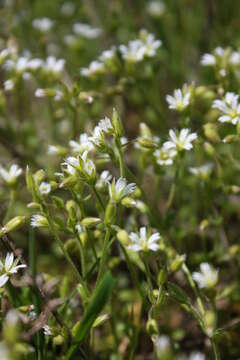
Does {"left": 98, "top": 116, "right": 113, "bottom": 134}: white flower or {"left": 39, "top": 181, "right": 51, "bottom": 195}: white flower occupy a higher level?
{"left": 98, "top": 116, "right": 113, "bottom": 134}: white flower

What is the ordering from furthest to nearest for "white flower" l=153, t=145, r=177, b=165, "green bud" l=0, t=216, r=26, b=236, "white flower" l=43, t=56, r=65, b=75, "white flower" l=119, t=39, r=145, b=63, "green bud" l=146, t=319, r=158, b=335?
"white flower" l=43, t=56, r=65, b=75
"white flower" l=119, t=39, r=145, b=63
"white flower" l=153, t=145, r=177, b=165
"green bud" l=0, t=216, r=26, b=236
"green bud" l=146, t=319, r=158, b=335

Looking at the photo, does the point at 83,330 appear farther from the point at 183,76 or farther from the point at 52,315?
the point at 183,76

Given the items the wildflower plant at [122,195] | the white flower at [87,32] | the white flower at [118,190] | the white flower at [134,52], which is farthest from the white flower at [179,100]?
the white flower at [87,32]

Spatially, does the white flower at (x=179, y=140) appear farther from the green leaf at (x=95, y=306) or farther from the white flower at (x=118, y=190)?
the green leaf at (x=95, y=306)

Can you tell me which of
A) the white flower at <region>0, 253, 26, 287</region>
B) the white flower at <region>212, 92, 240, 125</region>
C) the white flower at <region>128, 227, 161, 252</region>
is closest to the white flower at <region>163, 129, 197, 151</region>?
the white flower at <region>212, 92, 240, 125</region>

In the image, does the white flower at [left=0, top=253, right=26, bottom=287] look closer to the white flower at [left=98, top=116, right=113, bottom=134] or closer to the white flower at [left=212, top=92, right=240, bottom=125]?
the white flower at [left=98, top=116, right=113, bottom=134]

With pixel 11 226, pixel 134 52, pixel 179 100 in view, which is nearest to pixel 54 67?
pixel 134 52
